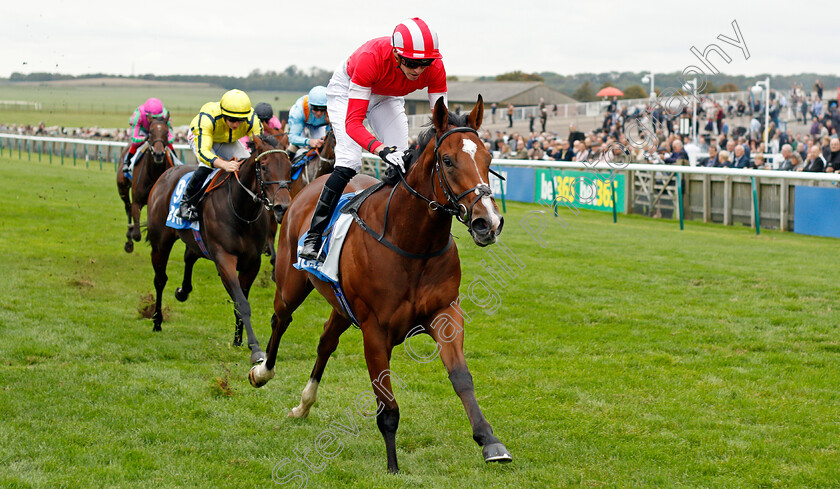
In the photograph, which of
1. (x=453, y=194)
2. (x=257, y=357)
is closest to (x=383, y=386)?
(x=453, y=194)

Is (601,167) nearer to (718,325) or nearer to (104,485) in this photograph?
(718,325)

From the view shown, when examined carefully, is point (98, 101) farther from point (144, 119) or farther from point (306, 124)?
point (306, 124)

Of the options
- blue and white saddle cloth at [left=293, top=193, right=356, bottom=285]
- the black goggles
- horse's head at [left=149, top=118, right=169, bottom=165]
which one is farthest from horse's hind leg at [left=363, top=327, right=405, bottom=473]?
horse's head at [left=149, top=118, right=169, bottom=165]

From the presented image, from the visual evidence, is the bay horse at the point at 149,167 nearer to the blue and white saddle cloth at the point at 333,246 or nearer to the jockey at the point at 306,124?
the jockey at the point at 306,124

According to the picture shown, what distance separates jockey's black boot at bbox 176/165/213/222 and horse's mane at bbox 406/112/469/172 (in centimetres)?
365

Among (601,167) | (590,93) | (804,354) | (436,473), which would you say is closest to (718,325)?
(804,354)

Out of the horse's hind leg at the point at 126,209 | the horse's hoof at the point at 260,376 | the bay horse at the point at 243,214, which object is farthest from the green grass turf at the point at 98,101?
the horse's hoof at the point at 260,376

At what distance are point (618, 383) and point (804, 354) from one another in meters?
1.78

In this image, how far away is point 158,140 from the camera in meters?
10.8

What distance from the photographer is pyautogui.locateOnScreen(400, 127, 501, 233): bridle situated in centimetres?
355

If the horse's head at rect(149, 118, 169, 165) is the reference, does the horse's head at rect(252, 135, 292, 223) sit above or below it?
below

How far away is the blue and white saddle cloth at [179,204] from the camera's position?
24.3 feet

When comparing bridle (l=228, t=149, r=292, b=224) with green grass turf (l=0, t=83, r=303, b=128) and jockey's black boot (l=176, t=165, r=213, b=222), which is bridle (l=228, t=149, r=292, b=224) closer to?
jockey's black boot (l=176, t=165, r=213, b=222)

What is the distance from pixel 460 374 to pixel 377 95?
191 cm
